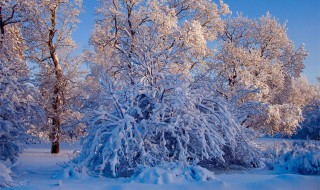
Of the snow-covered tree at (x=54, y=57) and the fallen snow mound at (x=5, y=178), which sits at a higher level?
the snow-covered tree at (x=54, y=57)

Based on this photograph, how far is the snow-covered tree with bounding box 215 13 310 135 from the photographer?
58.4ft

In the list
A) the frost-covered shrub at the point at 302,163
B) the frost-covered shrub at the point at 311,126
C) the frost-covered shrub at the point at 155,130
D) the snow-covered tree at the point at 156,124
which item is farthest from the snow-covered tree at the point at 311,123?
the frost-covered shrub at the point at 155,130

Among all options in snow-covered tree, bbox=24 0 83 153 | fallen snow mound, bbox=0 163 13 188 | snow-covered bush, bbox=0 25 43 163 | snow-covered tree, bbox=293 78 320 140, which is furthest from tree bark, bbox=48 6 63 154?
snow-covered tree, bbox=293 78 320 140

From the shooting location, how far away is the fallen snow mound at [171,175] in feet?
22.3

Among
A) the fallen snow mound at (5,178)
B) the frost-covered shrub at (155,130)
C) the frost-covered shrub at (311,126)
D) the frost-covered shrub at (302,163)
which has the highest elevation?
the frost-covered shrub at (311,126)

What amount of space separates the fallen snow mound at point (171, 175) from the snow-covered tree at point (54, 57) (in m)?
8.34

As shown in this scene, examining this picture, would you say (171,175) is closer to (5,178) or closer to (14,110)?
(5,178)

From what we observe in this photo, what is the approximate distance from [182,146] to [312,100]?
25484 millimetres

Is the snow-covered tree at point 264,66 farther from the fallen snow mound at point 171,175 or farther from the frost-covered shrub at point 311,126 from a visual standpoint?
the fallen snow mound at point 171,175

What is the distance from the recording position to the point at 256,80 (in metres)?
18.2

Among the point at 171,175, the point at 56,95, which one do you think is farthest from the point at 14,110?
the point at 56,95

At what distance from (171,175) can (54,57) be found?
10.9 metres

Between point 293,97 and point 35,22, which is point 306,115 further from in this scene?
point 35,22

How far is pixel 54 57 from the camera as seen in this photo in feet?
52.6
